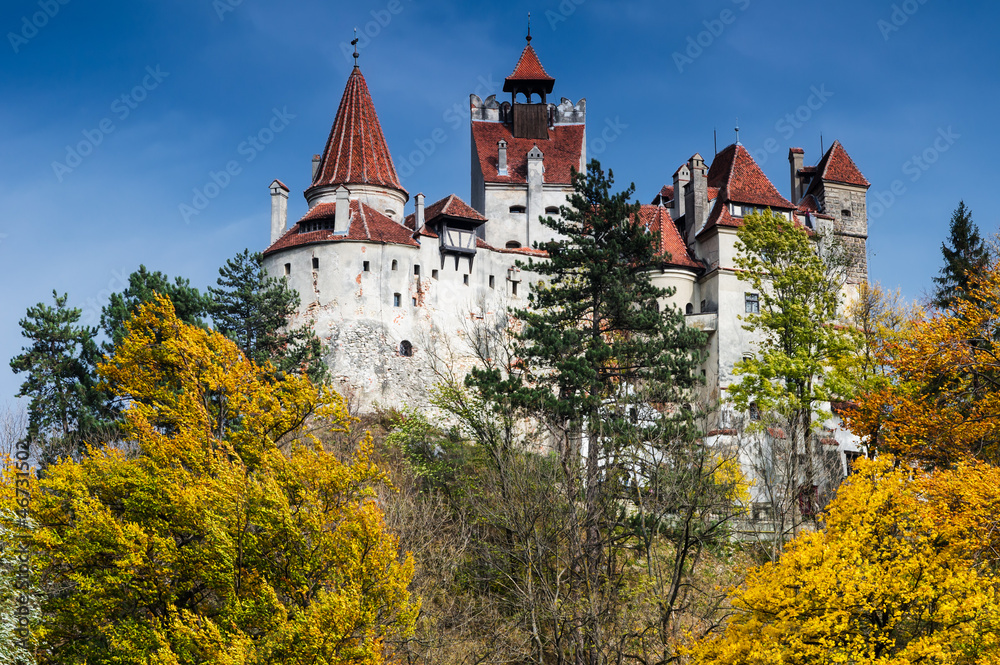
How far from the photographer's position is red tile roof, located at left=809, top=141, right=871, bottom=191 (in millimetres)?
54375

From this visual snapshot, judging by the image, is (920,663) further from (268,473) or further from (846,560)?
(268,473)

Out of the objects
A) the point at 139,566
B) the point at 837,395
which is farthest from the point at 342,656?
the point at 837,395

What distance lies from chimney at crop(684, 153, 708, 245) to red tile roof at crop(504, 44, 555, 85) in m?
11.4

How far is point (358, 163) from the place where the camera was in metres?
52.0

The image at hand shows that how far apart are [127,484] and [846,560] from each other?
13.4 m

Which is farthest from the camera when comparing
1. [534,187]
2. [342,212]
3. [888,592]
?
[534,187]

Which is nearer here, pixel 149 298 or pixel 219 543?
pixel 219 543

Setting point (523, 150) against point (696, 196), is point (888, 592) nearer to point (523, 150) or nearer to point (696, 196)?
point (696, 196)

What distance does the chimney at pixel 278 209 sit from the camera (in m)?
51.4

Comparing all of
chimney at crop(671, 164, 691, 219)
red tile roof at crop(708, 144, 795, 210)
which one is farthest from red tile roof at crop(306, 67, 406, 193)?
red tile roof at crop(708, 144, 795, 210)

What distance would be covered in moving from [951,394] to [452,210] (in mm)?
29820

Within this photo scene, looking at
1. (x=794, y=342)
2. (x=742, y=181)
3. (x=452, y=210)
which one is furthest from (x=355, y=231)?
(x=794, y=342)

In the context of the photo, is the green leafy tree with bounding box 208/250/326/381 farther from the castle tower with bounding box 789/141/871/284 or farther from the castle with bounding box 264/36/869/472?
the castle tower with bounding box 789/141/871/284

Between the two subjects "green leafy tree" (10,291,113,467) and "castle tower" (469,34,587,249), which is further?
"castle tower" (469,34,587,249)
